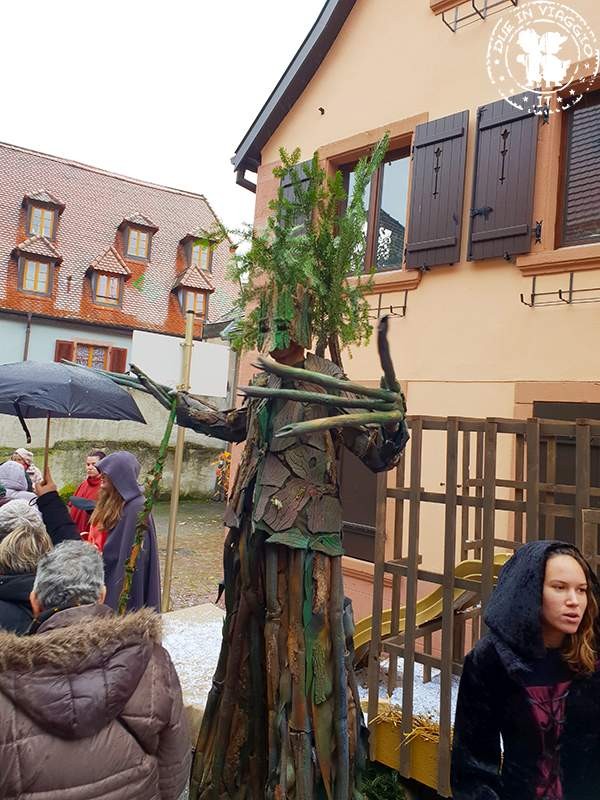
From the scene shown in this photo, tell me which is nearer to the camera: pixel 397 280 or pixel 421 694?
pixel 421 694

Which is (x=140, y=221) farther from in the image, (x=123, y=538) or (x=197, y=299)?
(x=123, y=538)

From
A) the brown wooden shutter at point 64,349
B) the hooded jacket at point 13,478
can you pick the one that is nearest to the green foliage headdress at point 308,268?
the hooded jacket at point 13,478

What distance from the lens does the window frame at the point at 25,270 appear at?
1738cm

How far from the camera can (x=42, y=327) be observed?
17328 millimetres

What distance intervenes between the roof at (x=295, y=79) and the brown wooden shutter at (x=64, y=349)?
38.3 feet

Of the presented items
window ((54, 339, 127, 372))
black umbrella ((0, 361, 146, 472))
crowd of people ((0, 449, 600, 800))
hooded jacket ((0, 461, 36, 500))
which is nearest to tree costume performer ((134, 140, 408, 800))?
crowd of people ((0, 449, 600, 800))

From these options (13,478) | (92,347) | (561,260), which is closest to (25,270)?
(92,347)

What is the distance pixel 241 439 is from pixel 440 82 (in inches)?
179

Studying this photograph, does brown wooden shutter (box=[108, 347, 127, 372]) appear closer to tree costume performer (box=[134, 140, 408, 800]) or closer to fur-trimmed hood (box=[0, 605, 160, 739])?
tree costume performer (box=[134, 140, 408, 800])

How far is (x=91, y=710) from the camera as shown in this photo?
1598 mm

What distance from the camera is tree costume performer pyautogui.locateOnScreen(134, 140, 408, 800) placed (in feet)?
7.20

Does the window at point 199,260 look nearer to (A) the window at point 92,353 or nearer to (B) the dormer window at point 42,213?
Result: (A) the window at point 92,353

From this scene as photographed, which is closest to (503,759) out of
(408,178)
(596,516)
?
(596,516)

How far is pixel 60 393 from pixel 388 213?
12.3 feet
